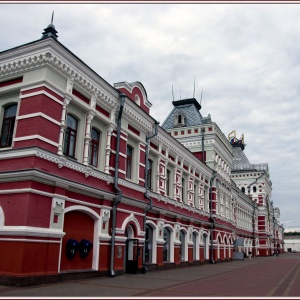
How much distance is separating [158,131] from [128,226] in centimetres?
641

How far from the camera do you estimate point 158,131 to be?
22.2 m

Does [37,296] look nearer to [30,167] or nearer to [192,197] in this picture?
[30,167]

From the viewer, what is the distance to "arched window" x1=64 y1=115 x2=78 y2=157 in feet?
48.9

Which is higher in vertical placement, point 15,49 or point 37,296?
point 15,49

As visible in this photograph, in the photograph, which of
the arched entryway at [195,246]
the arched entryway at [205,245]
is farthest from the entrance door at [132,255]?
the arched entryway at [205,245]

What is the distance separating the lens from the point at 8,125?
1427 centimetres

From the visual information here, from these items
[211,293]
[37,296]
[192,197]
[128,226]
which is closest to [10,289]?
[37,296]

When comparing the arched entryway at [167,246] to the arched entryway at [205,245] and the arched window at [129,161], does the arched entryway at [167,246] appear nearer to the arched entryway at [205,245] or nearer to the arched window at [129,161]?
the arched window at [129,161]

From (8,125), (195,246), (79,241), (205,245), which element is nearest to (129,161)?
(79,241)

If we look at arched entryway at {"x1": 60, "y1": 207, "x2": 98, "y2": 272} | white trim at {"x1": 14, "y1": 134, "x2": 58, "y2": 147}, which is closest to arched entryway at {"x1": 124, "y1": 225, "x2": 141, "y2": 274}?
arched entryway at {"x1": 60, "y1": 207, "x2": 98, "y2": 272}

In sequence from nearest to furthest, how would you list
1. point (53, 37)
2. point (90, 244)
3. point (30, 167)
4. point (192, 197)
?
1. point (30, 167)
2. point (53, 37)
3. point (90, 244)
4. point (192, 197)

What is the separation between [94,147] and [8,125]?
3.93 m

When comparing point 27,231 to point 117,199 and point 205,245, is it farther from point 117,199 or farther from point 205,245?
point 205,245

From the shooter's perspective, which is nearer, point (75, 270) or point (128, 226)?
point (75, 270)
